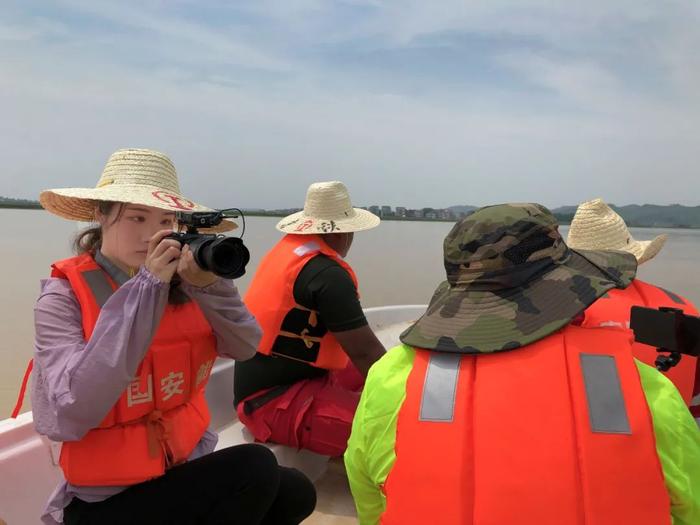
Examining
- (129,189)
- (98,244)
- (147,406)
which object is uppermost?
(129,189)

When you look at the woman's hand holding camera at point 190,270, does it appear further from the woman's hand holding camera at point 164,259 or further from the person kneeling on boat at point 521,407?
the person kneeling on boat at point 521,407

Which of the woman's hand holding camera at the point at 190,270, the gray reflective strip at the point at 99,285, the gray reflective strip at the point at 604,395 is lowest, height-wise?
the gray reflective strip at the point at 604,395

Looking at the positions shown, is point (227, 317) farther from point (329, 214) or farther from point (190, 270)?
point (329, 214)

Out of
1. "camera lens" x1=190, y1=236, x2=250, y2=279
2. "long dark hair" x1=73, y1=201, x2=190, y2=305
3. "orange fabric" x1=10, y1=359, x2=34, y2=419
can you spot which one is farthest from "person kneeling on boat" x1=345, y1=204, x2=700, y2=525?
"orange fabric" x1=10, y1=359, x2=34, y2=419

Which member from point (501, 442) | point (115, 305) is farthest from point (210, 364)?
point (501, 442)

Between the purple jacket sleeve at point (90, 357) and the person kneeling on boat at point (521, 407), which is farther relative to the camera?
the purple jacket sleeve at point (90, 357)

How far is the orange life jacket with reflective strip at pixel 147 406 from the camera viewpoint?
49.9 inches

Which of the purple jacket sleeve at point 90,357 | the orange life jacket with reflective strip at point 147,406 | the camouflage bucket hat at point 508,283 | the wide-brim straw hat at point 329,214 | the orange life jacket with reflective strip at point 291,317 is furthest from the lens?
the wide-brim straw hat at point 329,214

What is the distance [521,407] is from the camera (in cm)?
87

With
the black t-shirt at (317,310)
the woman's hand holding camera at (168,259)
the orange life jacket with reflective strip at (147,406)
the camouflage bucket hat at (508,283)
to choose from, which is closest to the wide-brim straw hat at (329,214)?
the black t-shirt at (317,310)

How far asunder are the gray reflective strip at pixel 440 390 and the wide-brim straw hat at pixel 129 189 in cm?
78

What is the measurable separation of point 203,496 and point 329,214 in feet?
4.53

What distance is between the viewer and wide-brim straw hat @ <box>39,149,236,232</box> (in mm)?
1404

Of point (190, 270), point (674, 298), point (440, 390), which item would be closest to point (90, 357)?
point (190, 270)
